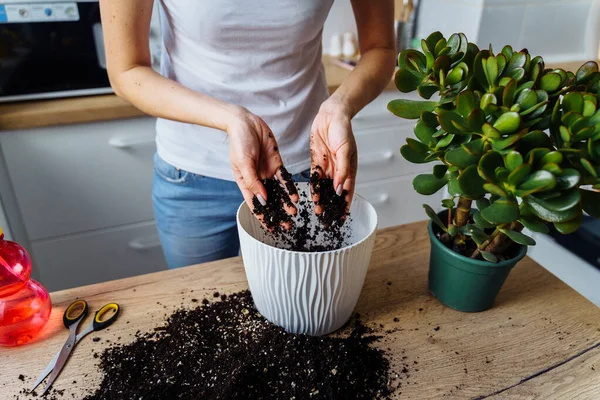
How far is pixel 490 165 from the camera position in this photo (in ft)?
1.62

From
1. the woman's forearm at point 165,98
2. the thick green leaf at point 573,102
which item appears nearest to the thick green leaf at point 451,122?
the thick green leaf at point 573,102

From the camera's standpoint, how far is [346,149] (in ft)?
2.24

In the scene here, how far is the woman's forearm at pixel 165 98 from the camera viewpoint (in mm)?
733

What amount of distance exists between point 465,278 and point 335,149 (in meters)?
0.27

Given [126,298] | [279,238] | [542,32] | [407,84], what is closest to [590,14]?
[542,32]

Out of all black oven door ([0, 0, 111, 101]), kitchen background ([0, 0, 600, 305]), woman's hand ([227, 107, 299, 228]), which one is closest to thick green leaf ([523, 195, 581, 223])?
woman's hand ([227, 107, 299, 228])

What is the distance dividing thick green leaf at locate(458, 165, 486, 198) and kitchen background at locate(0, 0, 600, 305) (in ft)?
3.34

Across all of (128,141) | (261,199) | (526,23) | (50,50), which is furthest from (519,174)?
(526,23)

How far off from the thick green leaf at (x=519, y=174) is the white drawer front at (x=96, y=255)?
1.33 m

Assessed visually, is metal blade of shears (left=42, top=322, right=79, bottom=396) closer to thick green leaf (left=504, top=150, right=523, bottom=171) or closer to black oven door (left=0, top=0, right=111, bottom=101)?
thick green leaf (left=504, top=150, right=523, bottom=171)

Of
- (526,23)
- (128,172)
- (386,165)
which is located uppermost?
(526,23)

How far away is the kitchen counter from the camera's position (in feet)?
4.14

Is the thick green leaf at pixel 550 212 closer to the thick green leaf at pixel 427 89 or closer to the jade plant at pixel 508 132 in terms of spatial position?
the jade plant at pixel 508 132

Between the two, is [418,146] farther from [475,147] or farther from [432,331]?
[432,331]
